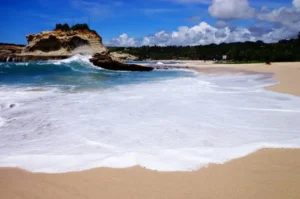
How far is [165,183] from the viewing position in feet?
11.8

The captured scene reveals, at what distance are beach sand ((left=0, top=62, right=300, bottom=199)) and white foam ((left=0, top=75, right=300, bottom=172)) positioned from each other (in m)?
0.27

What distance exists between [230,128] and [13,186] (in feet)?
15.2

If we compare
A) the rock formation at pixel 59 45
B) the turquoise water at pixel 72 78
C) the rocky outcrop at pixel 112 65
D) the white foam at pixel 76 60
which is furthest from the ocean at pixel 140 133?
the rock formation at pixel 59 45

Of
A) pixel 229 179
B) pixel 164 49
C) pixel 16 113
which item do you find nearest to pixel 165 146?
pixel 229 179

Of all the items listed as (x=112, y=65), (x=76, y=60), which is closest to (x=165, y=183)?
(x=112, y=65)

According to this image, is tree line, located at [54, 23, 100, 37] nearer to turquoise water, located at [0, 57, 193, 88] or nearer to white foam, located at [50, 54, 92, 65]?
white foam, located at [50, 54, 92, 65]

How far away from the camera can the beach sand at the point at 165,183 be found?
329 centimetres

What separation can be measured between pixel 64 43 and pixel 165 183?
58.3m

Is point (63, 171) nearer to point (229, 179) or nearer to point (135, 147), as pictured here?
point (135, 147)

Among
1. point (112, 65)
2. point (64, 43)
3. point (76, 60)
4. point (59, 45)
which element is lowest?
point (112, 65)

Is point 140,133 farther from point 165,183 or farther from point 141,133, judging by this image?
point 165,183

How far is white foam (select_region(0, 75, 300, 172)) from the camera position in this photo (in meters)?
4.46

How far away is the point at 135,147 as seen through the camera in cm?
507

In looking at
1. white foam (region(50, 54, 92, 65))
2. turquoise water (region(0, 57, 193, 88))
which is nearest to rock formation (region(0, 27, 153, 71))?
white foam (region(50, 54, 92, 65))
